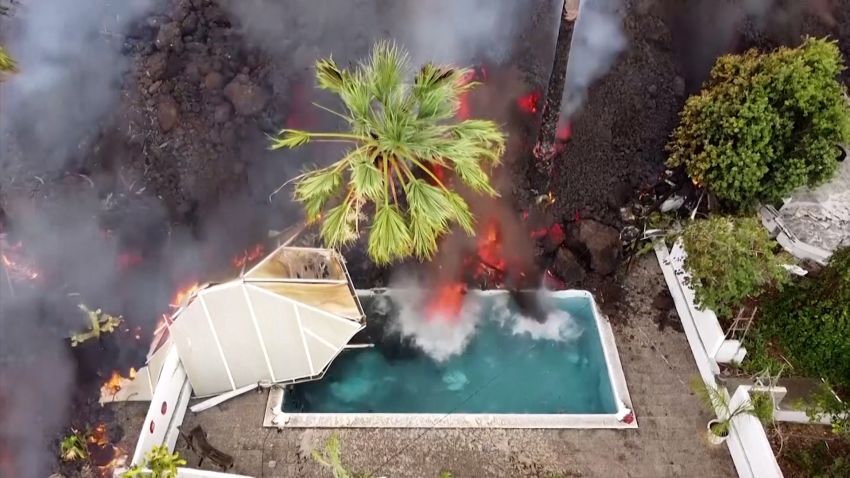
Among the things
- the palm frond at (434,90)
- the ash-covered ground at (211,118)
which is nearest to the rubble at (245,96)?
the ash-covered ground at (211,118)

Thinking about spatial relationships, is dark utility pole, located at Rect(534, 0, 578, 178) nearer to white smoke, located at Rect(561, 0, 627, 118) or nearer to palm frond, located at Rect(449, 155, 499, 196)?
white smoke, located at Rect(561, 0, 627, 118)

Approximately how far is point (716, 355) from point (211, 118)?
11946 mm

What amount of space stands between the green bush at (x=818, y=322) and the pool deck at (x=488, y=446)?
5.76ft

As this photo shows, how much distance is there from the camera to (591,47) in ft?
49.2

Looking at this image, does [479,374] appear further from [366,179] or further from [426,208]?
[366,179]

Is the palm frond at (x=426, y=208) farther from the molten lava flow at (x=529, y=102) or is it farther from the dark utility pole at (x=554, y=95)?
the molten lava flow at (x=529, y=102)

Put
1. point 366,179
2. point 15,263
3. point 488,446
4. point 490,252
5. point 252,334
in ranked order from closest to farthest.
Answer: point 366,179, point 252,334, point 488,446, point 490,252, point 15,263

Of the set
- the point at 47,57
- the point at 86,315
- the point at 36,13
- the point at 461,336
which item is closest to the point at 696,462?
the point at 461,336

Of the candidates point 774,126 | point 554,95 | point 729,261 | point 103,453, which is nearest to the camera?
point 729,261

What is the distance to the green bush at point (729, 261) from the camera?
30.4 ft

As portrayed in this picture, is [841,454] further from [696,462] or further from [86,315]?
[86,315]

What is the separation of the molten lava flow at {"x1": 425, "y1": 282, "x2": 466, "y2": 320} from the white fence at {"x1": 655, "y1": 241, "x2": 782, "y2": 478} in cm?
401

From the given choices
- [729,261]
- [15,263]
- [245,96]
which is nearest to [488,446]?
[729,261]

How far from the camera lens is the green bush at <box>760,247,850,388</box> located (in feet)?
30.6
